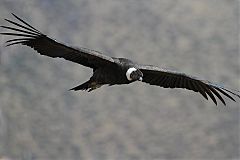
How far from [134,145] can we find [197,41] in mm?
1591

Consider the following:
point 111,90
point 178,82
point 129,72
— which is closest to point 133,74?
point 129,72

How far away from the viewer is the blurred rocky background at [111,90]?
273 inches

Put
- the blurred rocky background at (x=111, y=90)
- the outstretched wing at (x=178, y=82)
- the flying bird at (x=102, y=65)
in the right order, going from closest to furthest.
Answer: the flying bird at (x=102, y=65) → the outstretched wing at (x=178, y=82) → the blurred rocky background at (x=111, y=90)

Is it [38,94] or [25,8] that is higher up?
[25,8]

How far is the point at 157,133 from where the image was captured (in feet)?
23.1

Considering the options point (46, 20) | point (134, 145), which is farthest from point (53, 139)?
point (46, 20)

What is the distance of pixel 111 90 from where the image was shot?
7133mm

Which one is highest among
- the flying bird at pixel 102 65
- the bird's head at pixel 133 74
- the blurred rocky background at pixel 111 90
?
the blurred rocky background at pixel 111 90

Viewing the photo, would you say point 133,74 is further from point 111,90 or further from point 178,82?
point 111,90

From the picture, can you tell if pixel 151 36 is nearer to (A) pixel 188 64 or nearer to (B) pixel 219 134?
(A) pixel 188 64

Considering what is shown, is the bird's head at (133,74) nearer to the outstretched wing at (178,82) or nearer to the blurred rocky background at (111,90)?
the outstretched wing at (178,82)

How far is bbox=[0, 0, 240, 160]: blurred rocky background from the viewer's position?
22.8 ft

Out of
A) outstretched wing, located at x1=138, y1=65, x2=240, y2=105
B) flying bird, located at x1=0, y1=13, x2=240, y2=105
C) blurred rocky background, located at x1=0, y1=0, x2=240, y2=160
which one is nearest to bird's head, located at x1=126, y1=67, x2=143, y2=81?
flying bird, located at x1=0, y1=13, x2=240, y2=105

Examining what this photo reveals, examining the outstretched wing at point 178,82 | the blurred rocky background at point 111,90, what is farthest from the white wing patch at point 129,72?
the blurred rocky background at point 111,90
